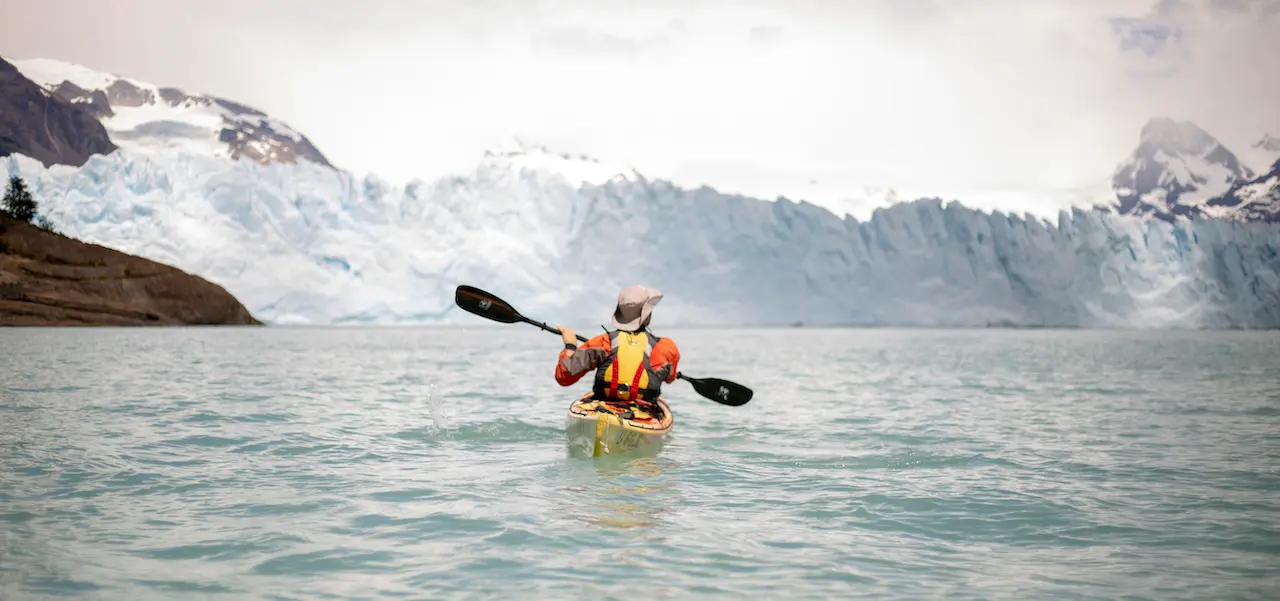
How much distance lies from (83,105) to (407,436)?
11078 centimetres

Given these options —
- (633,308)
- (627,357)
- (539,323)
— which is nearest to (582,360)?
(627,357)

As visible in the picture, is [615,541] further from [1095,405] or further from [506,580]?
[1095,405]

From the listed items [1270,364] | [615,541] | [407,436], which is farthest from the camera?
[1270,364]

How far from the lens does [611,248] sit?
87438 millimetres

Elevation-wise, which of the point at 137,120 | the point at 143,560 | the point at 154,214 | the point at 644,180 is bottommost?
the point at 143,560

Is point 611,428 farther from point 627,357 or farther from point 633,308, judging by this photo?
point 633,308

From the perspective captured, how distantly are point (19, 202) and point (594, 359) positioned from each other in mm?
74562

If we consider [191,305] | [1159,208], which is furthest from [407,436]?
[1159,208]

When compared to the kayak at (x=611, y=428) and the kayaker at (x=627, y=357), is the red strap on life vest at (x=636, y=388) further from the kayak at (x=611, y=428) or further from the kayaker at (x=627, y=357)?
the kayak at (x=611, y=428)

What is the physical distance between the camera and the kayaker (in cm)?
943

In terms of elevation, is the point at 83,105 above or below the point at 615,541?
above

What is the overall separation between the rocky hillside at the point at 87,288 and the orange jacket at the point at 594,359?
6625cm

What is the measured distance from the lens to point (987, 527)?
275 inches

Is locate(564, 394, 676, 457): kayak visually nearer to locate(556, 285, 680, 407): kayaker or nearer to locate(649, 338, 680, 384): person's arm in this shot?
locate(556, 285, 680, 407): kayaker
